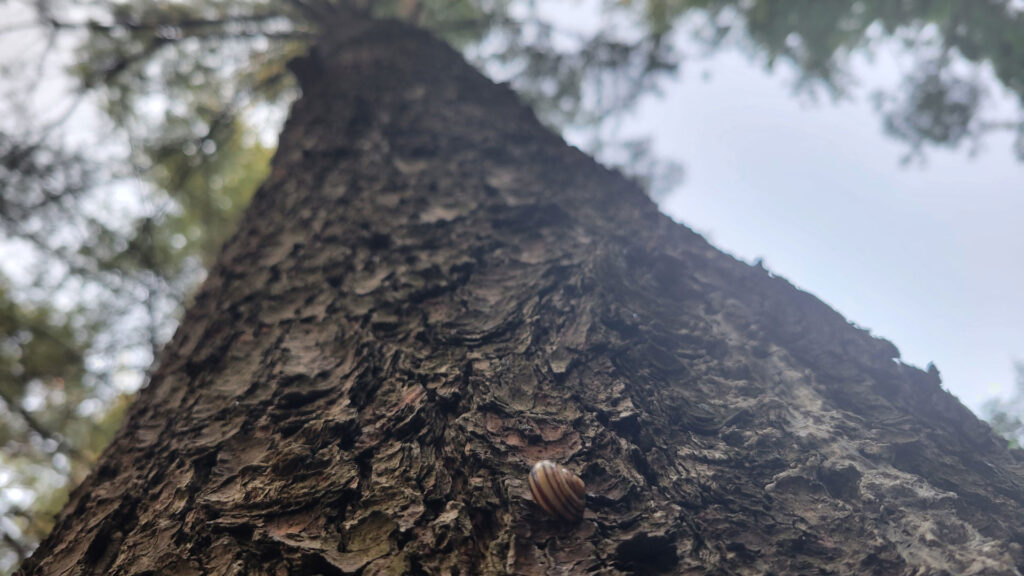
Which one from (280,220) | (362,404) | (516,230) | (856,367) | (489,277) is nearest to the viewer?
(362,404)

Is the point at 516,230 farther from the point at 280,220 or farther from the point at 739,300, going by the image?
the point at 280,220

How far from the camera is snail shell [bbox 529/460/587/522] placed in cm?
121

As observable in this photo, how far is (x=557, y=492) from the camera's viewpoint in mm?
1213

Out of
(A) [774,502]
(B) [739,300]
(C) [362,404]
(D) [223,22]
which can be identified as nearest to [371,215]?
(C) [362,404]

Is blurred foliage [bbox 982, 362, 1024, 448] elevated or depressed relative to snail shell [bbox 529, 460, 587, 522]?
elevated

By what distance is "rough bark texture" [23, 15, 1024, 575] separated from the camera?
1.24m

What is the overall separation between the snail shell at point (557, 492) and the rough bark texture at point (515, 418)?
41 mm

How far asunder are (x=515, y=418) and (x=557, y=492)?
1.00 ft

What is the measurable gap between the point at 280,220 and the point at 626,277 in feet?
5.64

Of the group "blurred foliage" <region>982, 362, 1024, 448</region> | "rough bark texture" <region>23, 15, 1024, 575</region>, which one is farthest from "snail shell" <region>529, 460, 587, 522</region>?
"blurred foliage" <region>982, 362, 1024, 448</region>

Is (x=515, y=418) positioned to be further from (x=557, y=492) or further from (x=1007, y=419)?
(x=1007, y=419)

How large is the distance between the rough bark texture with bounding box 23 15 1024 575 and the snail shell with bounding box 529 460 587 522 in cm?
4

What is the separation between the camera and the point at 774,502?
4.48 feet

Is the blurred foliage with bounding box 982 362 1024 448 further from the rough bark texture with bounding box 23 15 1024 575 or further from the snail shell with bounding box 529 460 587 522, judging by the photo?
the snail shell with bounding box 529 460 587 522
